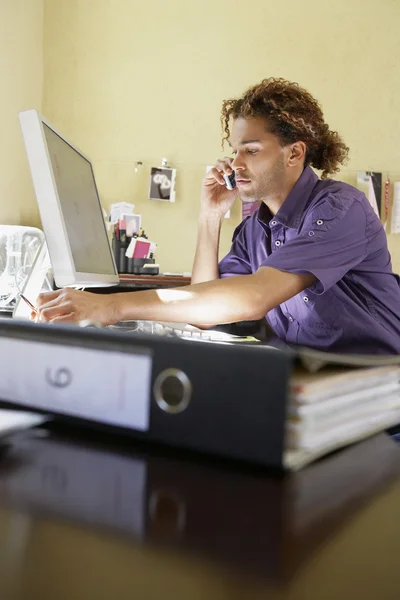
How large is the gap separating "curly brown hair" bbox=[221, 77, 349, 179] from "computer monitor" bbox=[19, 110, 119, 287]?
613mm

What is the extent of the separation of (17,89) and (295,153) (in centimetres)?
Result: 201

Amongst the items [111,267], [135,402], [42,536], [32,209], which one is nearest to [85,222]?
[111,267]

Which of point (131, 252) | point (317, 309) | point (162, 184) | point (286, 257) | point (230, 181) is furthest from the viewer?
point (162, 184)

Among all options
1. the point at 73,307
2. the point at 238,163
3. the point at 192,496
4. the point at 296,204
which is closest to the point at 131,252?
the point at 238,163

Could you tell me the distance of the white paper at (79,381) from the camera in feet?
1.30

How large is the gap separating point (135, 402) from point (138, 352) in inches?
1.5

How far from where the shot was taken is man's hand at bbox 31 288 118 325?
0.93m

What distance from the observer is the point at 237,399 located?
1.18 feet

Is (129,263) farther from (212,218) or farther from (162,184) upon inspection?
(162,184)

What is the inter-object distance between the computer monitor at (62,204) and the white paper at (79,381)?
633 mm

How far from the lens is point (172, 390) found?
0.39 meters

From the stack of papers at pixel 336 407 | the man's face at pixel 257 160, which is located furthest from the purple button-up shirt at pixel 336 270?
the stack of papers at pixel 336 407

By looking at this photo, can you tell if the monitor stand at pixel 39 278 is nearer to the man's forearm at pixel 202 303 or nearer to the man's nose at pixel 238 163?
the man's forearm at pixel 202 303

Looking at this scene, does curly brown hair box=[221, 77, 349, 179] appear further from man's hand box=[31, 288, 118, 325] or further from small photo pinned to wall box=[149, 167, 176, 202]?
small photo pinned to wall box=[149, 167, 176, 202]
